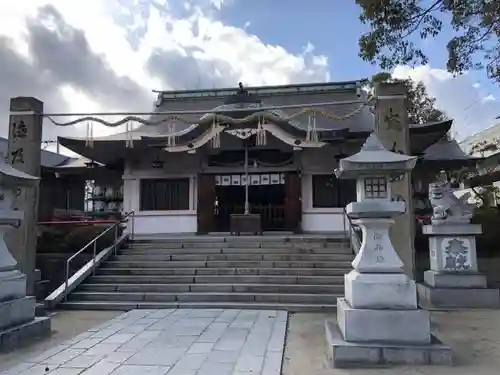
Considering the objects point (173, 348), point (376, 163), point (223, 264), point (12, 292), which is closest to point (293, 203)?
point (223, 264)

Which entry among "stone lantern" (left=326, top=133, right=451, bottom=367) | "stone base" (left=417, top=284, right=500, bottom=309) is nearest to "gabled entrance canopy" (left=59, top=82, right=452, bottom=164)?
"stone base" (left=417, top=284, right=500, bottom=309)

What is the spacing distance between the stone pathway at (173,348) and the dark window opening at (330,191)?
7332 millimetres

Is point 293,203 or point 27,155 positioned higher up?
point 27,155

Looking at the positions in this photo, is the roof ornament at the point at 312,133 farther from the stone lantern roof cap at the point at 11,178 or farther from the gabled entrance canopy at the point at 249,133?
the stone lantern roof cap at the point at 11,178

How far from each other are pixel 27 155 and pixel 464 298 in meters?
9.43

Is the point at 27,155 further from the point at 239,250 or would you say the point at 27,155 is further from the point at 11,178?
the point at 239,250

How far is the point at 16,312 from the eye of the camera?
5688mm

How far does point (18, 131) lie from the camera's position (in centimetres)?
898

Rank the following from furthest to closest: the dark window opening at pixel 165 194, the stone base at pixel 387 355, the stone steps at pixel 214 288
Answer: the dark window opening at pixel 165 194, the stone steps at pixel 214 288, the stone base at pixel 387 355

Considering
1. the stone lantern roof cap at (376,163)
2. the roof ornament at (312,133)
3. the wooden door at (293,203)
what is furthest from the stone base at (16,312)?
the wooden door at (293,203)

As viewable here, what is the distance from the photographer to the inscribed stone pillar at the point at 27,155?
8781 mm

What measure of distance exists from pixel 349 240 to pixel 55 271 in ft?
24.0

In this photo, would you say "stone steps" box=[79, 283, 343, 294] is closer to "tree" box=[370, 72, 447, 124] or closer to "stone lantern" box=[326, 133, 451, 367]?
"stone lantern" box=[326, 133, 451, 367]

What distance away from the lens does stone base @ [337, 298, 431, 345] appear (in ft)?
15.7
